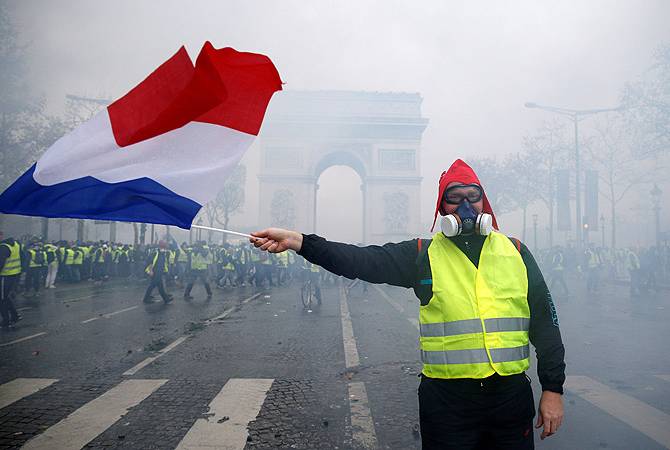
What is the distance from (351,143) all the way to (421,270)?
41580 mm

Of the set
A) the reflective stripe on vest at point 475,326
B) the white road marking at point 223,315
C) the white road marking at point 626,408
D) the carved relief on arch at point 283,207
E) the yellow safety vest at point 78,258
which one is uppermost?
the carved relief on arch at point 283,207

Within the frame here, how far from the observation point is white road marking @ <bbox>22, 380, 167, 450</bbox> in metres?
3.52

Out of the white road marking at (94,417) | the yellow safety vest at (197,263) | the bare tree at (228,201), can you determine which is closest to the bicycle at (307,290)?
the yellow safety vest at (197,263)

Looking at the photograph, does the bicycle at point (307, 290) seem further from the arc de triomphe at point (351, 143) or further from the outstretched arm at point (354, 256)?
the arc de triomphe at point (351, 143)

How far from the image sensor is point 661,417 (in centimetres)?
412

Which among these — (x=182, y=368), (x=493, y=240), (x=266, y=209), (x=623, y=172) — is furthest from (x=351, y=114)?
(x=493, y=240)

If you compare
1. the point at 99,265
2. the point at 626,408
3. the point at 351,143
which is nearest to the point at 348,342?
the point at 626,408

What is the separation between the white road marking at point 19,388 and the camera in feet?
14.9

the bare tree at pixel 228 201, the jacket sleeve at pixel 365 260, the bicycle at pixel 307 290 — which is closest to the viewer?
the jacket sleeve at pixel 365 260

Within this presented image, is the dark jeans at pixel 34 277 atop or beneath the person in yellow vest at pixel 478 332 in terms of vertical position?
beneath

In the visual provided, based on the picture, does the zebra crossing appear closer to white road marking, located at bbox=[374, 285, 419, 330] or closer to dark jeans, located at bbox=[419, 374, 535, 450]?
dark jeans, located at bbox=[419, 374, 535, 450]

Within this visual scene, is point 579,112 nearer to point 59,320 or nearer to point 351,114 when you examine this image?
point 351,114

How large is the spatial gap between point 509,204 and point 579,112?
24210mm

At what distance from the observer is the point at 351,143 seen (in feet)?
142
